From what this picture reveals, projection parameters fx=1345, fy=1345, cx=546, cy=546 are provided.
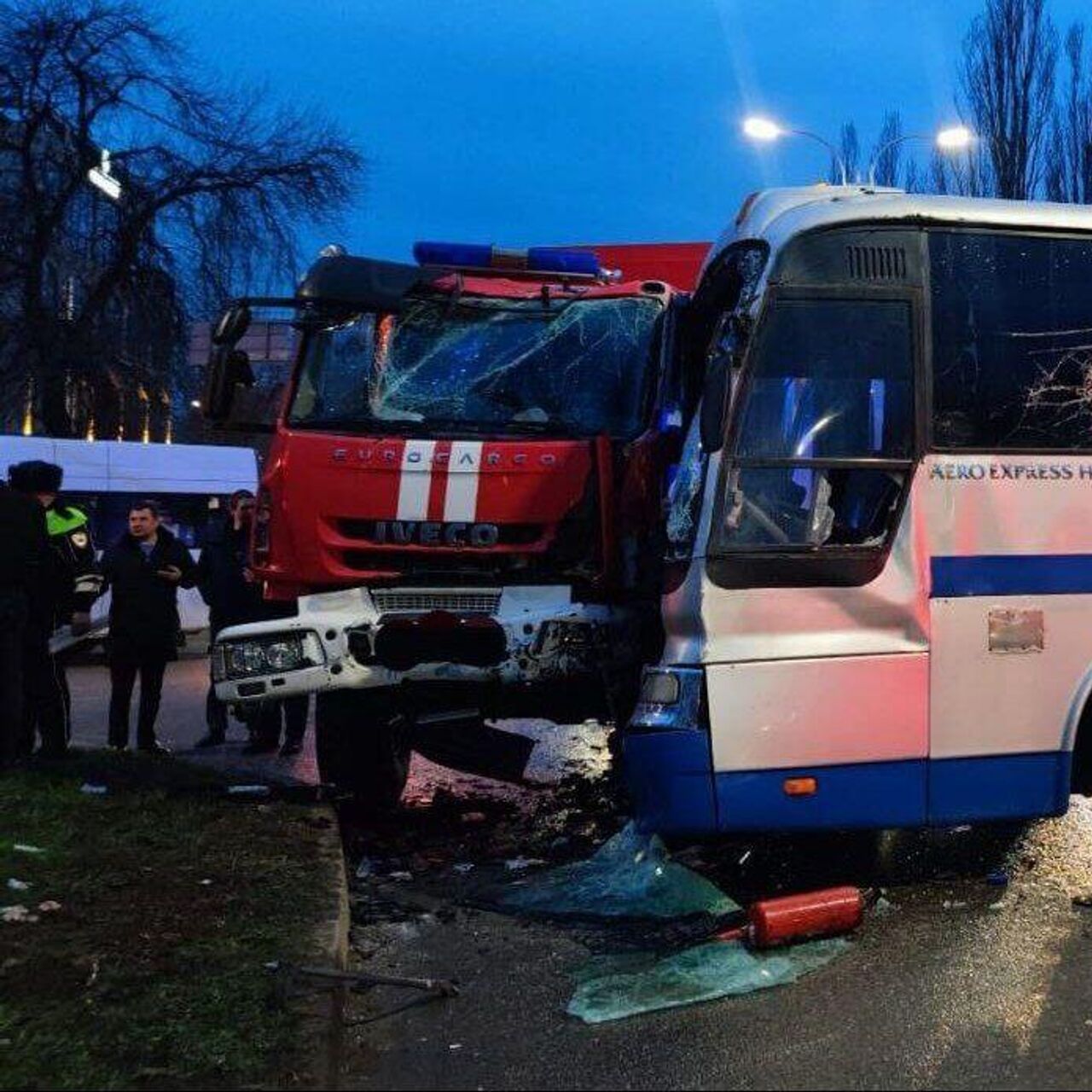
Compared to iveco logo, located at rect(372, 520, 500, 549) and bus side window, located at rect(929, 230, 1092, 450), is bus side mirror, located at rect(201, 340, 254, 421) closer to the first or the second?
iveco logo, located at rect(372, 520, 500, 549)

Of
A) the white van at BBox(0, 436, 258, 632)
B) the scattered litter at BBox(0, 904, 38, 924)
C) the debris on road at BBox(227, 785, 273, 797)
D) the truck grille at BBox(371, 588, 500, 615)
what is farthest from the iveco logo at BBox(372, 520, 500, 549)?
the white van at BBox(0, 436, 258, 632)

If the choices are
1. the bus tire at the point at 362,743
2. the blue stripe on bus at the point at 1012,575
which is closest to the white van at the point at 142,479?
the bus tire at the point at 362,743

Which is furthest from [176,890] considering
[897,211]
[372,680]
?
[897,211]

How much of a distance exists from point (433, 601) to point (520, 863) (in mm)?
1338

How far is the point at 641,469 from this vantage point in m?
6.74

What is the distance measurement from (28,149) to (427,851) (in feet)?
75.6

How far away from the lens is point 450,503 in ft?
21.4

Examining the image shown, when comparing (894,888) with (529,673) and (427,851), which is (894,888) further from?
(427,851)

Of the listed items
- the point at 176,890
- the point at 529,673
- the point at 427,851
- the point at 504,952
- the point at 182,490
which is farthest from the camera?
the point at 182,490

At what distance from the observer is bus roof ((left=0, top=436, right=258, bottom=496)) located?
16828 mm

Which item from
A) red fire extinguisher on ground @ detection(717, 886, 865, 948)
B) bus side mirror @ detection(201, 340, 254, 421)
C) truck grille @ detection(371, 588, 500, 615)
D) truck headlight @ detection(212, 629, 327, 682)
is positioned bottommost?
red fire extinguisher on ground @ detection(717, 886, 865, 948)

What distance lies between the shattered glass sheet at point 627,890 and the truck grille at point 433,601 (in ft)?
4.26

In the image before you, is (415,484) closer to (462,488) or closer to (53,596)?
(462,488)

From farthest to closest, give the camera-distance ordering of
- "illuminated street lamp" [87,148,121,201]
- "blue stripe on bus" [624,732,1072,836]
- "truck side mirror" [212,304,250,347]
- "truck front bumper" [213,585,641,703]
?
"illuminated street lamp" [87,148,121,201] < "truck side mirror" [212,304,250,347] < "truck front bumper" [213,585,641,703] < "blue stripe on bus" [624,732,1072,836]
